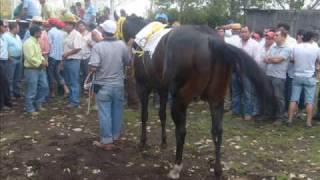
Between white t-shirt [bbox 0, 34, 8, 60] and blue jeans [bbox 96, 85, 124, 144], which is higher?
white t-shirt [bbox 0, 34, 8, 60]

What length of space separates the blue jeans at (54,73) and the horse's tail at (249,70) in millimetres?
6062

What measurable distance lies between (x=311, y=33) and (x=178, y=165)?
455 centimetres

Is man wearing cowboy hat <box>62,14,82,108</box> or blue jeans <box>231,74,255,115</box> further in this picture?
man wearing cowboy hat <box>62,14,82,108</box>

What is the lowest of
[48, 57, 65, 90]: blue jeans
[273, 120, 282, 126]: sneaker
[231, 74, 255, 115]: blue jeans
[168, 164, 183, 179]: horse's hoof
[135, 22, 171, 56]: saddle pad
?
[273, 120, 282, 126]: sneaker

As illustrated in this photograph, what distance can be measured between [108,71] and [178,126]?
163cm

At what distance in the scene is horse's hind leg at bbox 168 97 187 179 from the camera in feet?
20.7

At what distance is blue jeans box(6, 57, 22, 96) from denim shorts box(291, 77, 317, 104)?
21.1 ft

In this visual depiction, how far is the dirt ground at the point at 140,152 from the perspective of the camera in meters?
6.57

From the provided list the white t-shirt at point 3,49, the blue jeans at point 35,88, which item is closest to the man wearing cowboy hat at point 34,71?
the blue jeans at point 35,88

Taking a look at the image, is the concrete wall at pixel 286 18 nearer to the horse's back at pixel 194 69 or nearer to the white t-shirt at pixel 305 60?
the white t-shirt at pixel 305 60

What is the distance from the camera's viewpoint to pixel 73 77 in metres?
10.7

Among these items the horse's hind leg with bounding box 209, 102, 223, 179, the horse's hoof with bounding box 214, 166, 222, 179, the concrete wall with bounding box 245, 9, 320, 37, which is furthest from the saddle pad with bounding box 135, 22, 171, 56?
the concrete wall with bounding box 245, 9, 320, 37

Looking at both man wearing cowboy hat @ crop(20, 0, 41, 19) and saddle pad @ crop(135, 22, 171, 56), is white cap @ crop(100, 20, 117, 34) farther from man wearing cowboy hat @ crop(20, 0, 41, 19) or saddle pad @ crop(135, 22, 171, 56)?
man wearing cowboy hat @ crop(20, 0, 41, 19)

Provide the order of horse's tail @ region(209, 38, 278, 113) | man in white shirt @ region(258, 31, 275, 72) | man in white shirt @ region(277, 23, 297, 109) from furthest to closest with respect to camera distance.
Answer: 1. man in white shirt @ region(258, 31, 275, 72)
2. man in white shirt @ region(277, 23, 297, 109)
3. horse's tail @ region(209, 38, 278, 113)
